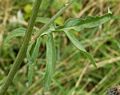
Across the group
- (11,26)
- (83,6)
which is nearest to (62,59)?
(11,26)

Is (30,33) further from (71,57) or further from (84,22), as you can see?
(71,57)

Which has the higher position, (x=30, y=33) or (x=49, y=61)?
(x=30, y=33)

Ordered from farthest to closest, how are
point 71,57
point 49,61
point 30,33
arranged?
point 71,57 < point 49,61 < point 30,33

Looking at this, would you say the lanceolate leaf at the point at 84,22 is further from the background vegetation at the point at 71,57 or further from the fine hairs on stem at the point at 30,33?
the background vegetation at the point at 71,57

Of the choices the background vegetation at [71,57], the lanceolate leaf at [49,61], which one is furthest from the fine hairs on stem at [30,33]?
the background vegetation at [71,57]

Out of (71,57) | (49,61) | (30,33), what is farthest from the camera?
(71,57)

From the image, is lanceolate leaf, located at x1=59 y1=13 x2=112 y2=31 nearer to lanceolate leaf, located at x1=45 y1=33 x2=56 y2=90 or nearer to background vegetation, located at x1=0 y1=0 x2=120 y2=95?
lanceolate leaf, located at x1=45 y1=33 x2=56 y2=90

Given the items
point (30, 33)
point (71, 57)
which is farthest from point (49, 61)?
point (71, 57)
